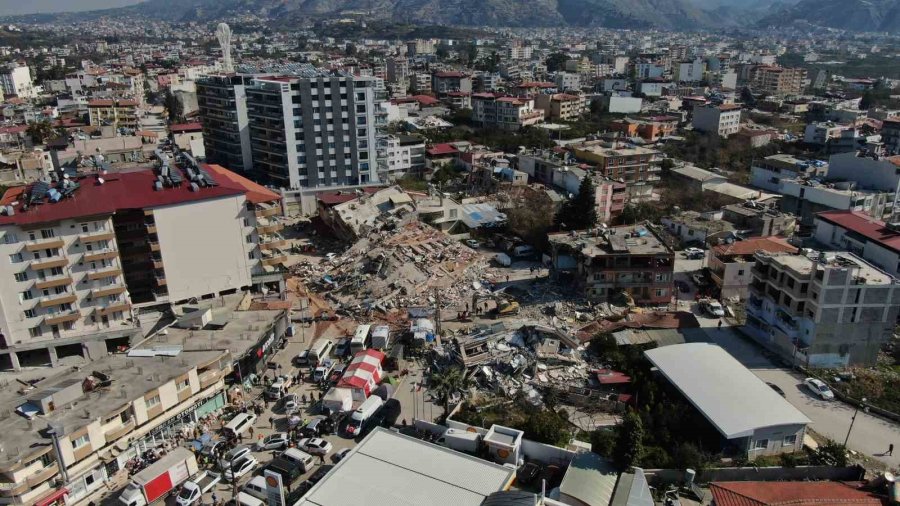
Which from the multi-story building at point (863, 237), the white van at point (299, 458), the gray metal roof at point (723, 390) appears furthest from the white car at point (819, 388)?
the white van at point (299, 458)

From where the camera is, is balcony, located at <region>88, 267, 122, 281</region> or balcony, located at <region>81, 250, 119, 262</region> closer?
balcony, located at <region>81, 250, 119, 262</region>

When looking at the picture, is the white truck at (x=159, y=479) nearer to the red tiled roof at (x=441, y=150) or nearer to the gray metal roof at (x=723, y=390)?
the gray metal roof at (x=723, y=390)

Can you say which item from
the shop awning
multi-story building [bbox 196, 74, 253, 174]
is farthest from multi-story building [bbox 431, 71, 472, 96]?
the shop awning

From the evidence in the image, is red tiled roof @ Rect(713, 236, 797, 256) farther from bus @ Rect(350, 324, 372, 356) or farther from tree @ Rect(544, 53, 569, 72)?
tree @ Rect(544, 53, 569, 72)

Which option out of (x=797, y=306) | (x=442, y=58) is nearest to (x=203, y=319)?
(x=797, y=306)

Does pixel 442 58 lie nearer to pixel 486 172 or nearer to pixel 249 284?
pixel 486 172

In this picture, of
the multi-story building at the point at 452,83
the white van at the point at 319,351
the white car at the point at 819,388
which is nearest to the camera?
the white car at the point at 819,388

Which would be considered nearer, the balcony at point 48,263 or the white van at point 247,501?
the white van at point 247,501
